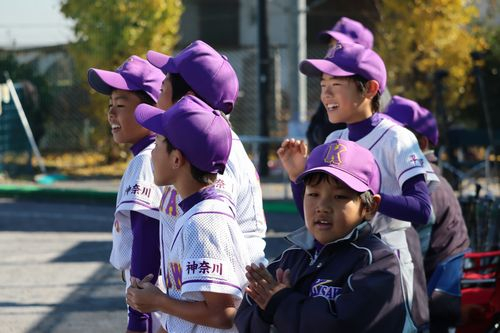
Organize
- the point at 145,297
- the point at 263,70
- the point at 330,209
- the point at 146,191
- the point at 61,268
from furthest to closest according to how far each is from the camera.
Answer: the point at 263,70
the point at 61,268
the point at 146,191
the point at 145,297
the point at 330,209

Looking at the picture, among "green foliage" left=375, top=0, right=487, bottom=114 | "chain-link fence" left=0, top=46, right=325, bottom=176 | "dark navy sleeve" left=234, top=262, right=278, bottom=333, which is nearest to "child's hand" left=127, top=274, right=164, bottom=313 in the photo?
"dark navy sleeve" left=234, top=262, right=278, bottom=333

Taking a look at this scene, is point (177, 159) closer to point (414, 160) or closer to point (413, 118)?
point (414, 160)

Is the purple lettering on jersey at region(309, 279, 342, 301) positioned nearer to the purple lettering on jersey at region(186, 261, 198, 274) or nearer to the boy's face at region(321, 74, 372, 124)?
the purple lettering on jersey at region(186, 261, 198, 274)

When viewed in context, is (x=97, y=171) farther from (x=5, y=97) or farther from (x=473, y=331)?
(x=473, y=331)

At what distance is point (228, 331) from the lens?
12.5ft

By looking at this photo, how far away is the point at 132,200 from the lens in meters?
4.54

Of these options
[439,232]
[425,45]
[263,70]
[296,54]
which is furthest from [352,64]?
[263,70]

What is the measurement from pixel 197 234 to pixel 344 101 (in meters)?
1.62

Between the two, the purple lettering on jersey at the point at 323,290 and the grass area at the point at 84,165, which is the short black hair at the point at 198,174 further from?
the grass area at the point at 84,165

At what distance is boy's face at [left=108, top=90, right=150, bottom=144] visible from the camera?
15.8 ft

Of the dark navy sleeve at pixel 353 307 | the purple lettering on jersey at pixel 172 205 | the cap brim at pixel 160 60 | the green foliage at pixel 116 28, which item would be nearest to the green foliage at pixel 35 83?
the green foliage at pixel 116 28

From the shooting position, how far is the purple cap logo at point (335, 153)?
371 centimetres

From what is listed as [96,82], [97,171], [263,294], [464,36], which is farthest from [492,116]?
[263,294]

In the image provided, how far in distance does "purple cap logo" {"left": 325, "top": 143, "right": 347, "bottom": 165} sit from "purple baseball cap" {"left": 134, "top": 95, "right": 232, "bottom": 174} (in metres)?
0.38
